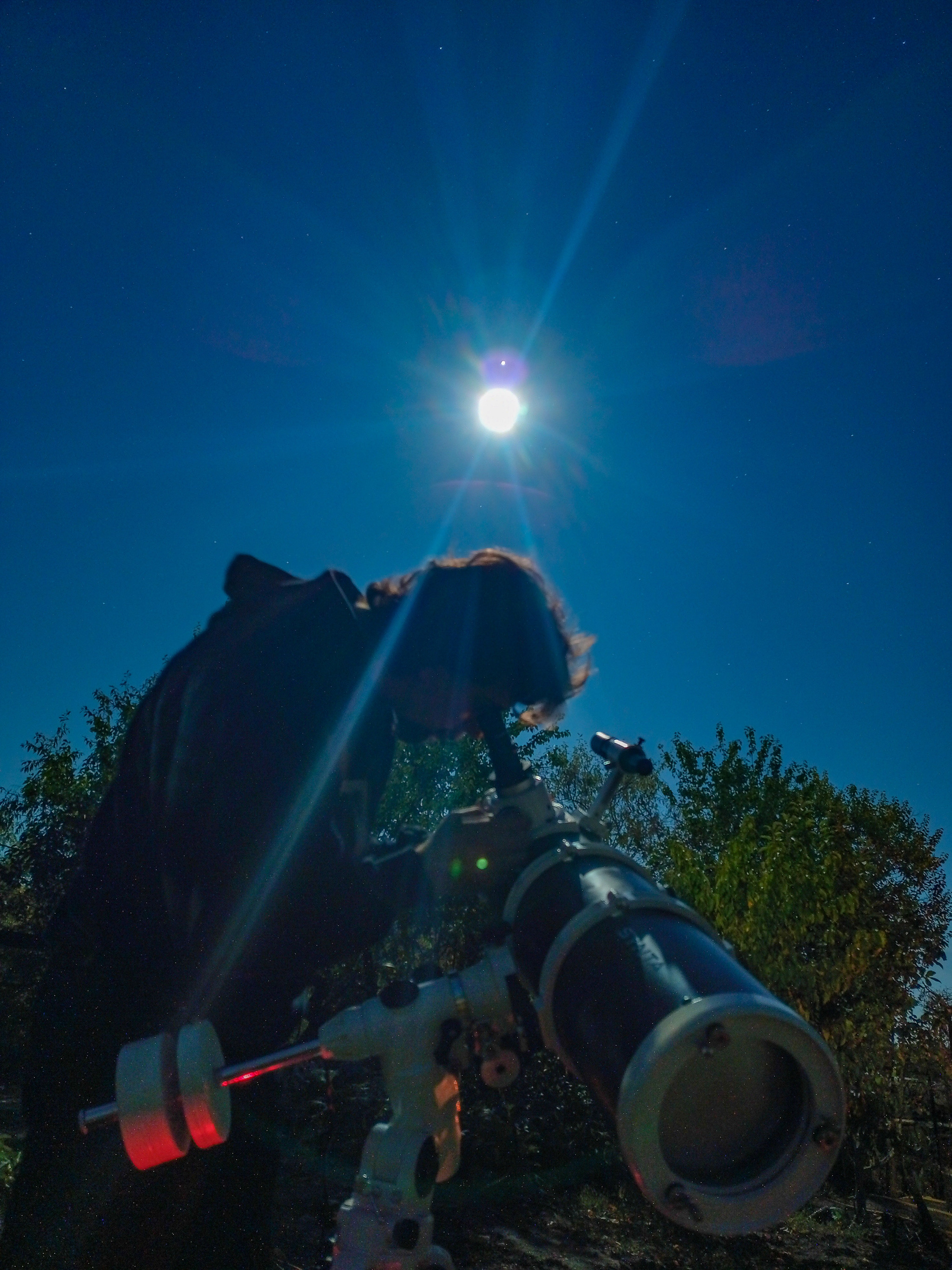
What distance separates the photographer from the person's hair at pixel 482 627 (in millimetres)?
2543

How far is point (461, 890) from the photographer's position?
6.56 feet

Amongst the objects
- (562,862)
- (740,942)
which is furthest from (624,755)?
(740,942)

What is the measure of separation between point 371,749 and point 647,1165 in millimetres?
1393

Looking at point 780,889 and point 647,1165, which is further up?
point 780,889

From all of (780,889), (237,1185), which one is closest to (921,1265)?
(780,889)

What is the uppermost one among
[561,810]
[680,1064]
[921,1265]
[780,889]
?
[780,889]

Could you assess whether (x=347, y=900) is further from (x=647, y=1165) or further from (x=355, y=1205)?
(x=647, y=1165)

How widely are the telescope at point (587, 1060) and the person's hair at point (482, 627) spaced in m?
0.72

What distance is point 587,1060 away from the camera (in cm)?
147

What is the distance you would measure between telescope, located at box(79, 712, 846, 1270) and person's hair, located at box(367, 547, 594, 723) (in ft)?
2.37

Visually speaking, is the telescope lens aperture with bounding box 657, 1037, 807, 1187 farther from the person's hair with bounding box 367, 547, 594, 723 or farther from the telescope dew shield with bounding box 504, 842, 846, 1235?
the person's hair with bounding box 367, 547, 594, 723

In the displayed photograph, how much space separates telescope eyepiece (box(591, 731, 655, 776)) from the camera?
6.46 ft

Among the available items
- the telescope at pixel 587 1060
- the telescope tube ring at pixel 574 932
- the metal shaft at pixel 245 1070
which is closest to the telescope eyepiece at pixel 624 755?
the telescope at pixel 587 1060

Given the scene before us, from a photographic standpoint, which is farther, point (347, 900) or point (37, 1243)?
point (347, 900)
